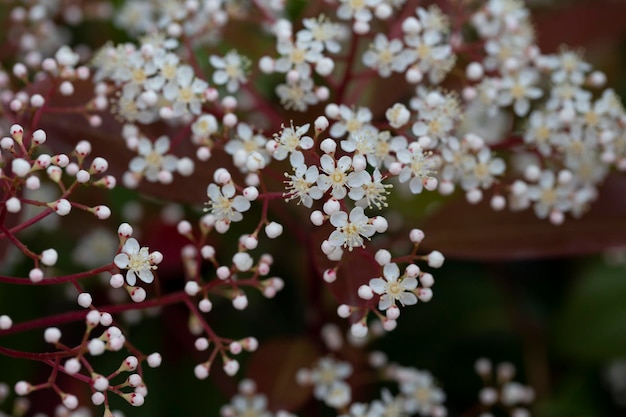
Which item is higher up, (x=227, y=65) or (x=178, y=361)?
(x=227, y=65)

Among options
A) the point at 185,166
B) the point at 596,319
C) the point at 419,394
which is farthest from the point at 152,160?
the point at 596,319

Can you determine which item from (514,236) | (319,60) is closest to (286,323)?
(514,236)

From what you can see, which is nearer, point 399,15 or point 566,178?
point 566,178

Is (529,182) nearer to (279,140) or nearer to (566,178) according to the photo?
(566,178)

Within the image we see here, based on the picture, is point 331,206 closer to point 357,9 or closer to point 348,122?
point 348,122

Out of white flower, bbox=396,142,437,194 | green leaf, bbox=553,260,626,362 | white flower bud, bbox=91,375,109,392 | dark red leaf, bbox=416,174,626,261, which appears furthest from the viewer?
green leaf, bbox=553,260,626,362

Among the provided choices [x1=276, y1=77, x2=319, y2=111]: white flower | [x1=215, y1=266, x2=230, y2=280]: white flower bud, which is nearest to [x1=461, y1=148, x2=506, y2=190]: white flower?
[x1=276, y1=77, x2=319, y2=111]: white flower

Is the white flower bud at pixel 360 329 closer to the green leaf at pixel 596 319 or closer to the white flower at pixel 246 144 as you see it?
the white flower at pixel 246 144

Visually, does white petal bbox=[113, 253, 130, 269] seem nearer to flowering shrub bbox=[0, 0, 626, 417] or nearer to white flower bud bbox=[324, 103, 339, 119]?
flowering shrub bbox=[0, 0, 626, 417]
